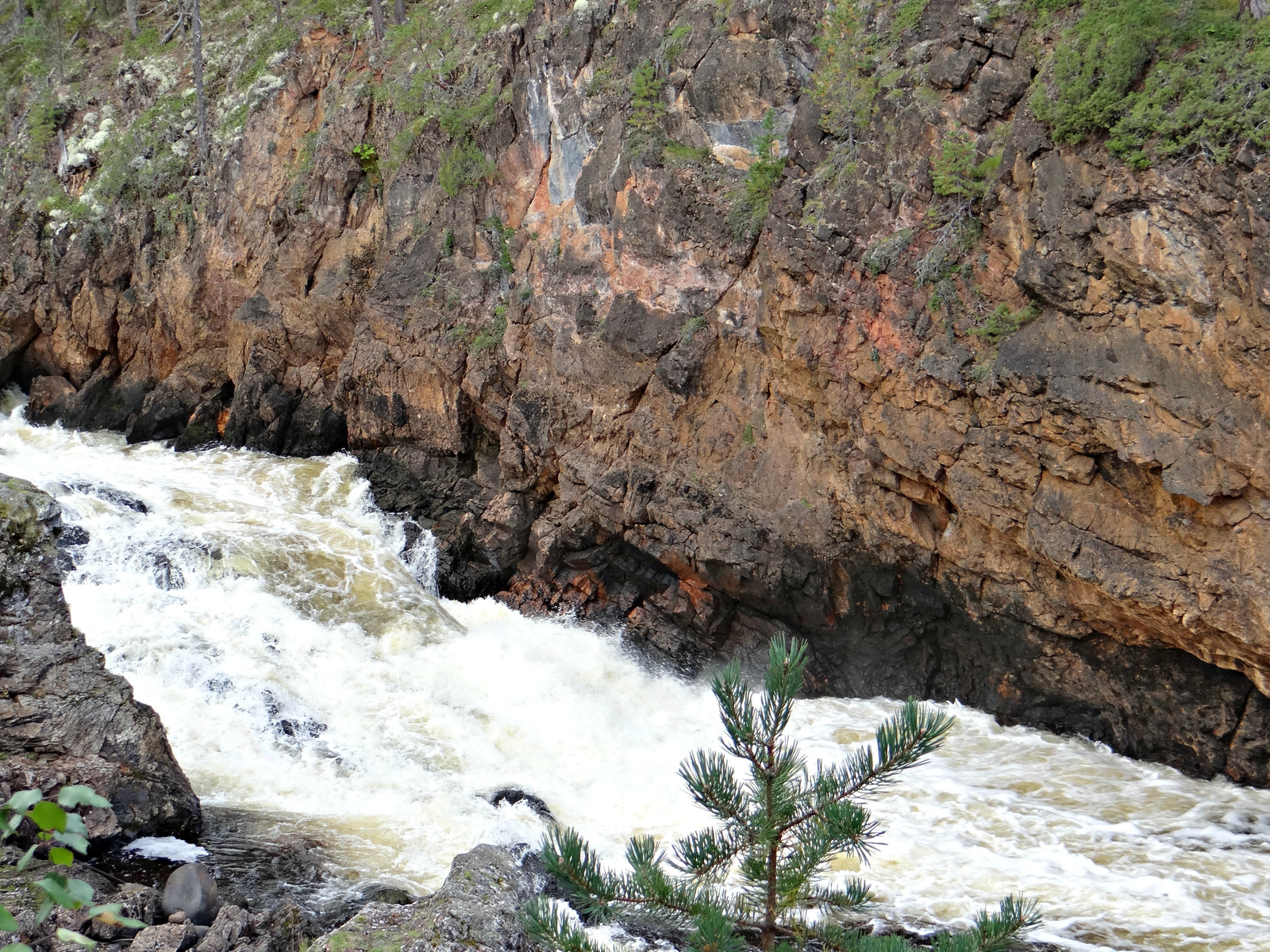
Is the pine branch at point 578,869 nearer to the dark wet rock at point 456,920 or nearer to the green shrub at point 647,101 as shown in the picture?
the dark wet rock at point 456,920

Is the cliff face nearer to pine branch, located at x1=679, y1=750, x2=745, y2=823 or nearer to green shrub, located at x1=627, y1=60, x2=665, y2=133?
green shrub, located at x1=627, y1=60, x2=665, y2=133

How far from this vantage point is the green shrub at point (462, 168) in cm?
1489

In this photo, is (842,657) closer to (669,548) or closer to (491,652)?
(669,548)

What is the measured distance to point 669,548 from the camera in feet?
39.7

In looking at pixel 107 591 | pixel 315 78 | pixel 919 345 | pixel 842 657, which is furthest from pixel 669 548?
pixel 315 78

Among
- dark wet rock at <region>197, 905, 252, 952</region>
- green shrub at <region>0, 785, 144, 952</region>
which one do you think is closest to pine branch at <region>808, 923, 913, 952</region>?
green shrub at <region>0, 785, 144, 952</region>

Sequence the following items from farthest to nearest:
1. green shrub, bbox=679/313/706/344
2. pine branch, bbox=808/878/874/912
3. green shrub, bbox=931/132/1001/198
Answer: green shrub, bbox=679/313/706/344 < green shrub, bbox=931/132/1001/198 < pine branch, bbox=808/878/874/912

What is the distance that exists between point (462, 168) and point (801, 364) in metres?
7.12

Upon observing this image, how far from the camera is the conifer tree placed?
304 cm

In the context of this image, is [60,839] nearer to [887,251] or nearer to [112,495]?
[887,251]

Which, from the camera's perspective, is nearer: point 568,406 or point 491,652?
point 491,652

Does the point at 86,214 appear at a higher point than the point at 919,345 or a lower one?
higher

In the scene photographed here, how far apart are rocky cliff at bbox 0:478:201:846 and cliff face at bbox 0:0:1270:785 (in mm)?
6165

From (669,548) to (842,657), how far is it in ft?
8.00
